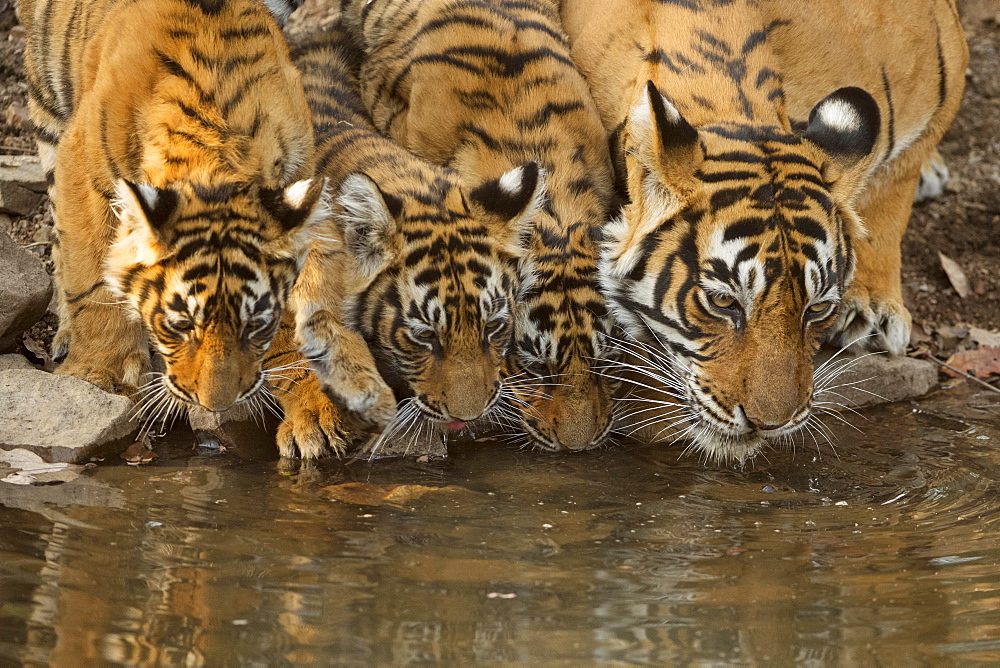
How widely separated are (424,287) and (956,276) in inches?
119

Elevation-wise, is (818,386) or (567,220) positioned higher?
(567,220)

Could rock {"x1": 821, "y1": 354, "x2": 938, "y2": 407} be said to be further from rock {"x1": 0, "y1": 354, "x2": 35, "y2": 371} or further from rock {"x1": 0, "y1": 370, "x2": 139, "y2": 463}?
rock {"x1": 0, "y1": 354, "x2": 35, "y2": 371}

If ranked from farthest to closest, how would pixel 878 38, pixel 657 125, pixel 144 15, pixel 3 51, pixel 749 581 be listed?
pixel 3 51
pixel 878 38
pixel 144 15
pixel 657 125
pixel 749 581

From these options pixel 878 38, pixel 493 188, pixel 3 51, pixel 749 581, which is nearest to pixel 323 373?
pixel 493 188

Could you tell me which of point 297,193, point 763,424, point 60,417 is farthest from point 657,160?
point 60,417

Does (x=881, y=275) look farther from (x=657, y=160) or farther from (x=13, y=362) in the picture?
(x=13, y=362)

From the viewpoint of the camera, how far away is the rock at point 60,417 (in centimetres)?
356

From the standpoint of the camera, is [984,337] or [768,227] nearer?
[768,227]

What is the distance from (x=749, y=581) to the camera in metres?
2.88

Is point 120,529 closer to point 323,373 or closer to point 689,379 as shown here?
point 323,373

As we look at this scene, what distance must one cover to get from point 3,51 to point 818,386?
4597 millimetres

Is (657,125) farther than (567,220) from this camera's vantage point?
No

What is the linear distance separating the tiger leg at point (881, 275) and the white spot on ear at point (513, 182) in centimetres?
158

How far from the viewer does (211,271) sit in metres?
3.34
